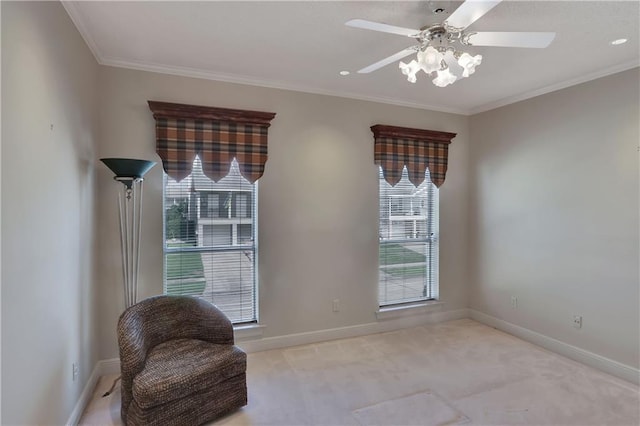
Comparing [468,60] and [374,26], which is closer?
[374,26]

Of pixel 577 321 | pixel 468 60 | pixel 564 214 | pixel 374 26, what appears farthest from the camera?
pixel 564 214

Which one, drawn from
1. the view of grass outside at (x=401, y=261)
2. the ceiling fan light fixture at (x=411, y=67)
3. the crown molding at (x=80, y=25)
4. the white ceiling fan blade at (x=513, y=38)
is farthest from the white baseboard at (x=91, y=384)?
the white ceiling fan blade at (x=513, y=38)

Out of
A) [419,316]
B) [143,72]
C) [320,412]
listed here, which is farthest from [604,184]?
[143,72]

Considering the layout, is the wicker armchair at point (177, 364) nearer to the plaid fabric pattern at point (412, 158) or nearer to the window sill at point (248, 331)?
the window sill at point (248, 331)

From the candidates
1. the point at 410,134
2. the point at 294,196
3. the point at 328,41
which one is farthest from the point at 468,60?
the point at 410,134

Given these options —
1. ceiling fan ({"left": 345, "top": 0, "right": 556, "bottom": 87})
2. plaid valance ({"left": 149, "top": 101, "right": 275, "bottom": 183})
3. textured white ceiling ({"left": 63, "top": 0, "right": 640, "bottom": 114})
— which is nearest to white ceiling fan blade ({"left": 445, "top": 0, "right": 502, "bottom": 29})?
ceiling fan ({"left": 345, "top": 0, "right": 556, "bottom": 87})

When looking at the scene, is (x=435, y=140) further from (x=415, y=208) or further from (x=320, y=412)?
(x=320, y=412)

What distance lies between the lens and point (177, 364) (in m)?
2.24

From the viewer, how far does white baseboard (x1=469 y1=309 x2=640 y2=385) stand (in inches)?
113

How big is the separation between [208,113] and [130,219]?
1.15 metres

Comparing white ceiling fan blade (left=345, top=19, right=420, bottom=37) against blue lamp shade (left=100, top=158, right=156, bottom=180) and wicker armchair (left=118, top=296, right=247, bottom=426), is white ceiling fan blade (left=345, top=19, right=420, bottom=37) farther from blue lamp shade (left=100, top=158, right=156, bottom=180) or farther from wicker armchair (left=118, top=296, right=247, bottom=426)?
wicker armchair (left=118, top=296, right=247, bottom=426)

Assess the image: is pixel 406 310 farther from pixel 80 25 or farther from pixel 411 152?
pixel 80 25

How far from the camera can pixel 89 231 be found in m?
2.63

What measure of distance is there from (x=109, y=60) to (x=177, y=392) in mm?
2637
